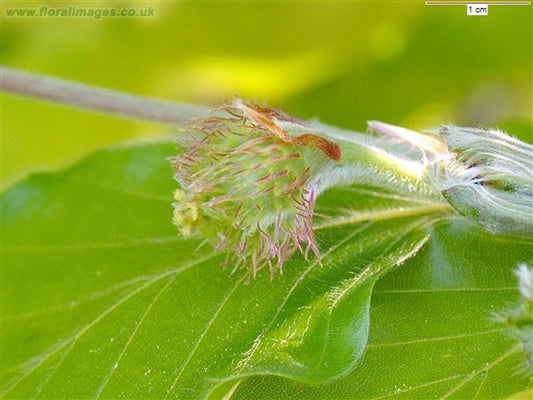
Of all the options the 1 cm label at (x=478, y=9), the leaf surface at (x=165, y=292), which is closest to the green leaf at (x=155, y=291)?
the leaf surface at (x=165, y=292)

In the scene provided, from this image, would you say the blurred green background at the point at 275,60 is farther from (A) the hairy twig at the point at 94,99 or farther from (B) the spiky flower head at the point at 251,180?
Answer: (B) the spiky flower head at the point at 251,180

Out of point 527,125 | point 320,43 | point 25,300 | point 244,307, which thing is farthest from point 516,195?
point 320,43

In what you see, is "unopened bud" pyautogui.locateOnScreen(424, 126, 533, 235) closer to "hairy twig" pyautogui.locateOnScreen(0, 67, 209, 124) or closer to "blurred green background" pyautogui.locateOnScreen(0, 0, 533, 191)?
"hairy twig" pyautogui.locateOnScreen(0, 67, 209, 124)

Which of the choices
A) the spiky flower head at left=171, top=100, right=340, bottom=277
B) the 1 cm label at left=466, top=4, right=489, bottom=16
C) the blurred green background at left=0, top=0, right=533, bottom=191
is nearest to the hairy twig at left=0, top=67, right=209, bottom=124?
the spiky flower head at left=171, top=100, right=340, bottom=277

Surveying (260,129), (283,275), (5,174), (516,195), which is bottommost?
(5,174)

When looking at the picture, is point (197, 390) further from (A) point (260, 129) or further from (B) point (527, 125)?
(B) point (527, 125)

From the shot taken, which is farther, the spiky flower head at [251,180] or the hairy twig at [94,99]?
the hairy twig at [94,99]
